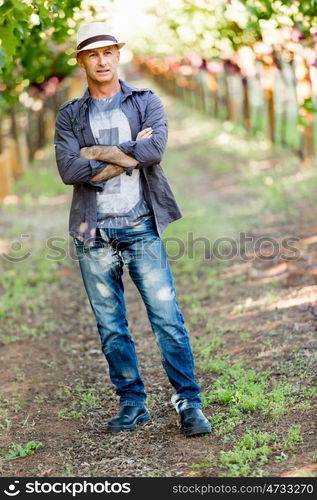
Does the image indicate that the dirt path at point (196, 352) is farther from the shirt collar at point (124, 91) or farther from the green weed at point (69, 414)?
the shirt collar at point (124, 91)

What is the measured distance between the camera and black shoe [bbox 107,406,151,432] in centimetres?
495

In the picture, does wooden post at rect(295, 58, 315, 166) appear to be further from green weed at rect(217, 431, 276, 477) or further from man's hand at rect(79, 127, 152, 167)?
green weed at rect(217, 431, 276, 477)

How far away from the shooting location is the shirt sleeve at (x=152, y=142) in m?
4.64

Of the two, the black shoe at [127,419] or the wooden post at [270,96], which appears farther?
the wooden post at [270,96]

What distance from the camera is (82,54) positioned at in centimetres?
480

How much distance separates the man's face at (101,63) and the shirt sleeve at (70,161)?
0.94 feet

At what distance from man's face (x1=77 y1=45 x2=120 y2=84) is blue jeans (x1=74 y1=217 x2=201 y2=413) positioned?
0.89m

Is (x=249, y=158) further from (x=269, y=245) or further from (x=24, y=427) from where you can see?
(x=24, y=427)

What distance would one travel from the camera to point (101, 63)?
4.69 metres

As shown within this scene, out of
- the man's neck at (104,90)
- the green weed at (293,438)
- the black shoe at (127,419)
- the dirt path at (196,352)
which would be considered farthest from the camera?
the black shoe at (127,419)

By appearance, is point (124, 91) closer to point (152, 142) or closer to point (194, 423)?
point (152, 142)

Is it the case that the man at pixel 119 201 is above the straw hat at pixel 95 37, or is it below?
below

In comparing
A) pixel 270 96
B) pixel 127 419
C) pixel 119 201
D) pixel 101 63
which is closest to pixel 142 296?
pixel 119 201

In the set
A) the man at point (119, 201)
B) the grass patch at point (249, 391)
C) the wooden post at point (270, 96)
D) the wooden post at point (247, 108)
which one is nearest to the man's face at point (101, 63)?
the man at point (119, 201)
